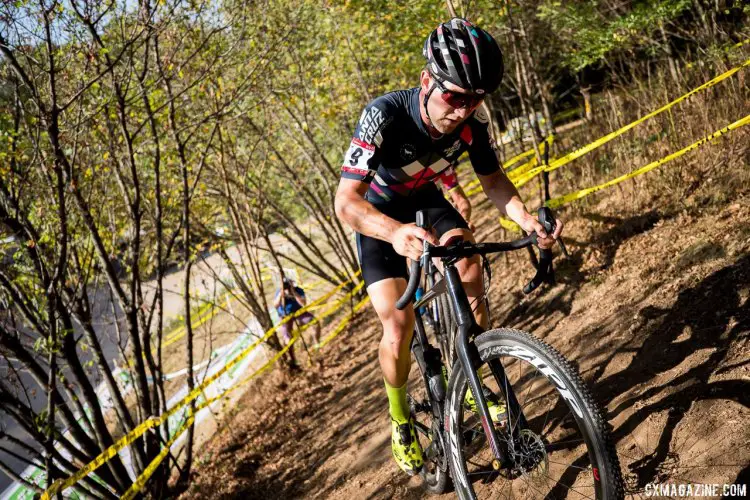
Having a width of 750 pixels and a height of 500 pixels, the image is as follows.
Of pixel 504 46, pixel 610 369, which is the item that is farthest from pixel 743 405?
pixel 504 46

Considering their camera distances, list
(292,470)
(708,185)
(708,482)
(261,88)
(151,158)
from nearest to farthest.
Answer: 1. (708,482)
2. (708,185)
3. (292,470)
4. (151,158)
5. (261,88)

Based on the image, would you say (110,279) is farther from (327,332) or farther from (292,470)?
(327,332)

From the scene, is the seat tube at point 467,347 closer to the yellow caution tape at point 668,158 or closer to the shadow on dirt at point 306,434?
the shadow on dirt at point 306,434

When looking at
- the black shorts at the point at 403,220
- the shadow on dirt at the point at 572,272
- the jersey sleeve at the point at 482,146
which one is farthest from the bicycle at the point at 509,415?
the shadow on dirt at the point at 572,272

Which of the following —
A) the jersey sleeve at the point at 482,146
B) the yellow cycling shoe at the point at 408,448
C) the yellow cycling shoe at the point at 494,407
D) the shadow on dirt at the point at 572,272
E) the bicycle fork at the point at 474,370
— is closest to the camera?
the bicycle fork at the point at 474,370

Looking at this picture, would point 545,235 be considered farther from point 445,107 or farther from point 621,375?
point 621,375

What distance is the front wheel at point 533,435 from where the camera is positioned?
224cm

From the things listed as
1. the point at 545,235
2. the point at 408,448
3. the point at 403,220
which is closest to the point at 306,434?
the point at 408,448

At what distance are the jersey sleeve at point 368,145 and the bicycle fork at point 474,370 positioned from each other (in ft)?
2.46

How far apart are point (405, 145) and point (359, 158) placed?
33 centimetres

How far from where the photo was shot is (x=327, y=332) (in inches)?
473

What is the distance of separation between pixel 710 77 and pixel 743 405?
17.4 feet

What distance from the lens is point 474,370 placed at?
2.67 m

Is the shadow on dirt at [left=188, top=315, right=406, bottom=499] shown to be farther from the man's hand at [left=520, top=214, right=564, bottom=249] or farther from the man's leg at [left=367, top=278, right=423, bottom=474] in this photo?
the man's hand at [left=520, top=214, right=564, bottom=249]
